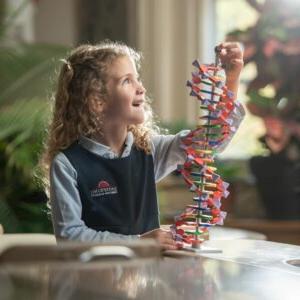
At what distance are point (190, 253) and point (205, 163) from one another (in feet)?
0.33

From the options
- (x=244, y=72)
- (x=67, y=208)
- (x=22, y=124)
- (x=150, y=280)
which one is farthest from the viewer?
(x=244, y=72)

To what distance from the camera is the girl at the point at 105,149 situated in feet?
2.78

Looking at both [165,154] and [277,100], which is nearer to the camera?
[165,154]

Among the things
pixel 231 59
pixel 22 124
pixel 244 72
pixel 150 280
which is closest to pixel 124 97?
pixel 231 59

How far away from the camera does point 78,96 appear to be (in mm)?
892

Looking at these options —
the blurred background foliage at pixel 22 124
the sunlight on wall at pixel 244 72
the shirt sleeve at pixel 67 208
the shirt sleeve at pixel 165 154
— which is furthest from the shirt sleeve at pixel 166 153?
the sunlight on wall at pixel 244 72

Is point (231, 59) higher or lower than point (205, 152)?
higher

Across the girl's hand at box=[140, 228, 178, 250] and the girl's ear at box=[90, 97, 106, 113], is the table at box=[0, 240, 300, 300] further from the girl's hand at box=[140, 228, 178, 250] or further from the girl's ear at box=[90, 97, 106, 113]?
the girl's ear at box=[90, 97, 106, 113]

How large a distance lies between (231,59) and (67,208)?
248 millimetres

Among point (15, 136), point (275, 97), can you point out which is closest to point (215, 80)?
point (15, 136)

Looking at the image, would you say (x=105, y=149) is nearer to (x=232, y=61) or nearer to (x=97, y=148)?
(x=97, y=148)

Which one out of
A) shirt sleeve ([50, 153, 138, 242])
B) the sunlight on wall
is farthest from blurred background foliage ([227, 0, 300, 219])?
shirt sleeve ([50, 153, 138, 242])

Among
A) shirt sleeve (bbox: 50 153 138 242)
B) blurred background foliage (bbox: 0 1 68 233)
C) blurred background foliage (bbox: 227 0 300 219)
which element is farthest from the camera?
blurred background foliage (bbox: 227 0 300 219)

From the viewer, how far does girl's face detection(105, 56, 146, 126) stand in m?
0.88
